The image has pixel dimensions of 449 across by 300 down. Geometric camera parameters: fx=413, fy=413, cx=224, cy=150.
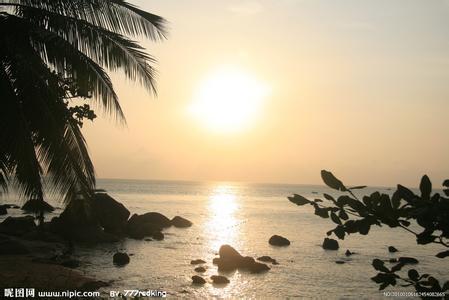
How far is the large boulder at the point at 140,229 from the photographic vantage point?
122 feet

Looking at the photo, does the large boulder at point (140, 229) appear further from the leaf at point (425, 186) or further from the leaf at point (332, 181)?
the leaf at point (425, 186)

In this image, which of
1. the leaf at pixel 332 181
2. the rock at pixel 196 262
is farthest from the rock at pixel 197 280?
the leaf at pixel 332 181

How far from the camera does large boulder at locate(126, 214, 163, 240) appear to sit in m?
37.1

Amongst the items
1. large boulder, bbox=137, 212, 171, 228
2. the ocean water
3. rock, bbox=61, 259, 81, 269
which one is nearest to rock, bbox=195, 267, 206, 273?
the ocean water

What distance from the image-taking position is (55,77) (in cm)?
1014

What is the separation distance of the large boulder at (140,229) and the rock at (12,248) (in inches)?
557

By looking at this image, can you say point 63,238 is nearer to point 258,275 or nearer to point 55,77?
point 258,275

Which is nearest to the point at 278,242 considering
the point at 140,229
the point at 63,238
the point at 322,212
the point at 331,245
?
the point at 331,245

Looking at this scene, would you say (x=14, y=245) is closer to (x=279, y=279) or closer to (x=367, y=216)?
(x=279, y=279)

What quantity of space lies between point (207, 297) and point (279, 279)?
5.77 metres

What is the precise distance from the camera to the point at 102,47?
10594mm

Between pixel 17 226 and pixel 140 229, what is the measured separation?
33.7 feet

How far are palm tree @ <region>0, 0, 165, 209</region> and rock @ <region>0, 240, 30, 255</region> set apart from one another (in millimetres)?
14362

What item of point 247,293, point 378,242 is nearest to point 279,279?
point 247,293
